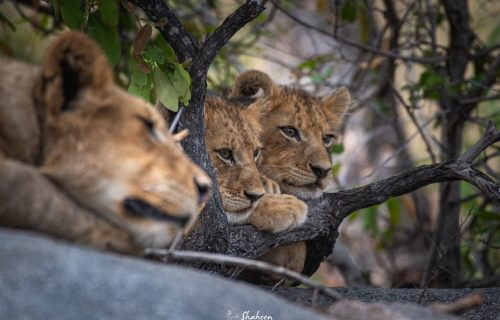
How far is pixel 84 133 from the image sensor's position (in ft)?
7.62

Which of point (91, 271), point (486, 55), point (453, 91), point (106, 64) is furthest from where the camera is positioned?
point (486, 55)

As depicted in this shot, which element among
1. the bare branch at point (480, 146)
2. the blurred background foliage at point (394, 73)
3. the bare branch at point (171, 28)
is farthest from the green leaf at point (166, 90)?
the bare branch at point (480, 146)

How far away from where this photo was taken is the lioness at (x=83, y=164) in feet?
7.43

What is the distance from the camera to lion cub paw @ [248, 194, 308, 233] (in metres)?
3.90

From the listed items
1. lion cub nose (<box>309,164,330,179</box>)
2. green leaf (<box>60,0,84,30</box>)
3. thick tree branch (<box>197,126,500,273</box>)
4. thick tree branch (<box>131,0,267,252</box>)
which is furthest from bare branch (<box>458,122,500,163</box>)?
green leaf (<box>60,0,84,30</box>)

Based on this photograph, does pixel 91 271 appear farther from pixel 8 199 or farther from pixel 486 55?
pixel 486 55

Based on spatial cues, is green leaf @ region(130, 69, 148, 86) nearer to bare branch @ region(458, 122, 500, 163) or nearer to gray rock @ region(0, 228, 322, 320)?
gray rock @ region(0, 228, 322, 320)

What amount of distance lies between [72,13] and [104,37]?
213 mm

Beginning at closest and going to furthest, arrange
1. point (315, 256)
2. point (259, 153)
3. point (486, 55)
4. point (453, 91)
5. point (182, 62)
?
1. point (182, 62)
2. point (315, 256)
3. point (259, 153)
4. point (453, 91)
5. point (486, 55)

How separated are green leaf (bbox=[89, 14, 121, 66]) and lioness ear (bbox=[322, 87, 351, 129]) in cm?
205

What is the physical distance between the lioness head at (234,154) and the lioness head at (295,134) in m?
0.31

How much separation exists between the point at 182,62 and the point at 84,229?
4.55ft

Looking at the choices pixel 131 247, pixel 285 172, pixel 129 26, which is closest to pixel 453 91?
pixel 285 172

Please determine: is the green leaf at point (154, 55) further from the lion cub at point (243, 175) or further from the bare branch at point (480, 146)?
the bare branch at point (480, 146)
